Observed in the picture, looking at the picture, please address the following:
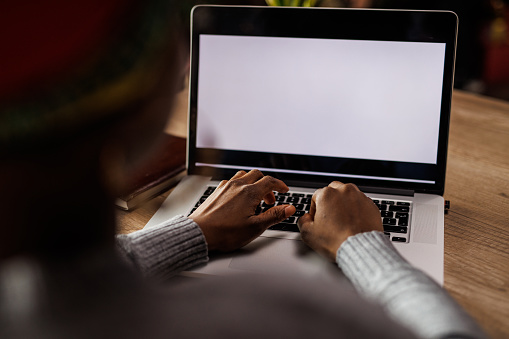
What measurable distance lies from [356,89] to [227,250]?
0.37 metres

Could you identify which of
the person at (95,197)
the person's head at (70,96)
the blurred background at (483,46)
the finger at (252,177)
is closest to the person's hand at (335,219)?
the finger at (252,177)

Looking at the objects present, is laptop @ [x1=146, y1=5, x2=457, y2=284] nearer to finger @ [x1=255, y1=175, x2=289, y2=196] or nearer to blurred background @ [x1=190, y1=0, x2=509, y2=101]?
finger @ [x1=255, y1=175, x2=289, y2=196]

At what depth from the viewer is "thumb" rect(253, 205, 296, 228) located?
695 millimetres

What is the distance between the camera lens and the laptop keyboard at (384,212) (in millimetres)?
724

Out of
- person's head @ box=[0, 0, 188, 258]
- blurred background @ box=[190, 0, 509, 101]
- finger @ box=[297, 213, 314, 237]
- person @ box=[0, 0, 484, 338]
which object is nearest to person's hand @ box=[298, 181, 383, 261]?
finger @ box=[297, 213, 314, 237]

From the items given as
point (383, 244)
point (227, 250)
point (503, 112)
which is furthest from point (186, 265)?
point (503, 112)

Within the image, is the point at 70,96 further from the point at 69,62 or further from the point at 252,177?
the point at 252,177

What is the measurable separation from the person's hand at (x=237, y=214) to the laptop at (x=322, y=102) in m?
0.07

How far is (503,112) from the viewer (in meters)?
1.31

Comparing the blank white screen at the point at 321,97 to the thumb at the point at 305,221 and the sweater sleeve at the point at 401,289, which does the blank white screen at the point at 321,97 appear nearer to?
the thumb at the point at 305,221

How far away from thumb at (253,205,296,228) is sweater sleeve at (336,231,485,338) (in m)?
0.13

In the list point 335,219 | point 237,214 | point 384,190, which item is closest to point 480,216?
point 384,190

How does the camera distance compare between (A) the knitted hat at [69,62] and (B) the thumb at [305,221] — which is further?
(B) the thumb at [305,221]

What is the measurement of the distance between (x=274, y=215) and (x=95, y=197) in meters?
0.48
